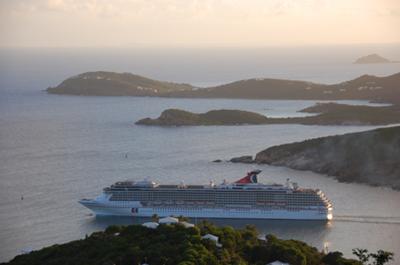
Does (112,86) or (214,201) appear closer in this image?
(214,201)

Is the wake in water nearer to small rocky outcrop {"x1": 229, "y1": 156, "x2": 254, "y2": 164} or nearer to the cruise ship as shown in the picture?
the cruise ship

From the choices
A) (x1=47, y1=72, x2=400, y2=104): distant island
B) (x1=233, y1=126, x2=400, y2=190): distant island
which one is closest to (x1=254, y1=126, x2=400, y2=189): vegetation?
(x1=233, y1=126, x2=400, y2=190): distant island

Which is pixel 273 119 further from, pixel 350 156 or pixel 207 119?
pixel 350 156

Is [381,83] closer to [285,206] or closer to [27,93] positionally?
[27,93]

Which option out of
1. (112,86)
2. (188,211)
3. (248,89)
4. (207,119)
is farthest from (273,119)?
(112,86)

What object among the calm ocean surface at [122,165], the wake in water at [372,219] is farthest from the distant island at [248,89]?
the wake in water at [372,219]

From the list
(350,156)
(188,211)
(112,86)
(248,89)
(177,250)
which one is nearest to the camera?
(177,250)

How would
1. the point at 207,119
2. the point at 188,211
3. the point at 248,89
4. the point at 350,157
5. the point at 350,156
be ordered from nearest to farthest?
the point at 188,211, the point at 350,157, the point at 350,156, the point at 207,119, the point at 248,89
